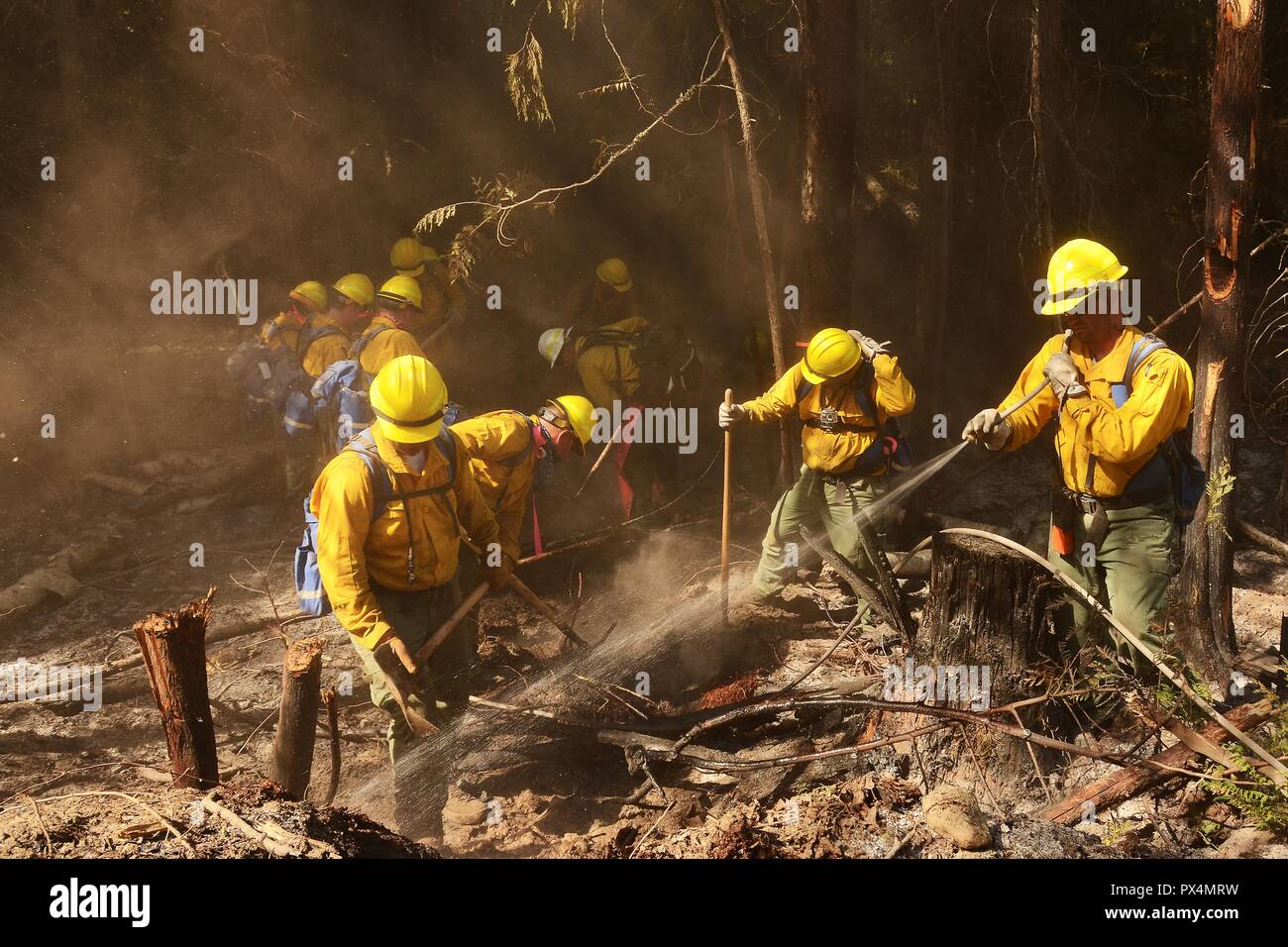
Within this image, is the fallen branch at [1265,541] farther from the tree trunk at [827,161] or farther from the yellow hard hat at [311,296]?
the yellow hard hat at [311,296]

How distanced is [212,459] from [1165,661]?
30.4ft

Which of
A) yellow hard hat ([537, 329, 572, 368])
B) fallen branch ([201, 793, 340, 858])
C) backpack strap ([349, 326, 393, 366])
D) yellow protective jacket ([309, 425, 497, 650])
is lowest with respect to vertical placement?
fallen branch ([201, 793, 340, 858])

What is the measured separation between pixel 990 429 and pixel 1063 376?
0.45 meters

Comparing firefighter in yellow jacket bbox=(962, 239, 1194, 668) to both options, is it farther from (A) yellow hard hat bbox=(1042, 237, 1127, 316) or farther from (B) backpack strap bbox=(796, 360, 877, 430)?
(B) backpack strap bbox=(796, 360, 877, 430)

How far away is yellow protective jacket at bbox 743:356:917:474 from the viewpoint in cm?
661

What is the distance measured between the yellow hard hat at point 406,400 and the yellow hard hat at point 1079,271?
3277 mm

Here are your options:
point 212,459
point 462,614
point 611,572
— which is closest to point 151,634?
point 462,614

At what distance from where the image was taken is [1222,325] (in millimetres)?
5832

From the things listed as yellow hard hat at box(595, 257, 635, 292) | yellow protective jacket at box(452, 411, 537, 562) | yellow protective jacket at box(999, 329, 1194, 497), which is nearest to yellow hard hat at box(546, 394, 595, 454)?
yellow protective jacket at box(452, 411, 537, 562)

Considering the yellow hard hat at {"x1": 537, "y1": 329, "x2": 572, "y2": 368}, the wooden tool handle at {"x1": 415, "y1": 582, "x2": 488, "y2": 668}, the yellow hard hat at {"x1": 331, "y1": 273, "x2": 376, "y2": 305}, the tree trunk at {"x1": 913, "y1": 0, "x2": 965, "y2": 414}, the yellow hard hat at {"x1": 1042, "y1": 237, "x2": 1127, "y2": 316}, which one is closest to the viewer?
the yellow hard hat at {"x1": 1042, "y1": 237, "x2": 1127, "y2": 316}

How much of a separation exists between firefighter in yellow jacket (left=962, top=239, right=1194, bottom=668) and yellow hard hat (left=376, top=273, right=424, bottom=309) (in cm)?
503

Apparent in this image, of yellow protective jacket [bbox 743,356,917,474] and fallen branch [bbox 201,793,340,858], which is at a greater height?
yellow protective jacket [bbox 743,356,917,474]

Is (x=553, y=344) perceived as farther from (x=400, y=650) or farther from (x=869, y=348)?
(x=400, y=650)

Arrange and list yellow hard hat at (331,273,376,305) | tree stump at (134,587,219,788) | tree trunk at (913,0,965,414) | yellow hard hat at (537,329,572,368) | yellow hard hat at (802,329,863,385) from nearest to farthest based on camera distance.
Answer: tree stump at (134,587,219,788), yellow hard hat at (802,329,863,385), tree trunk at (913,0,965,414), yellow hard hat at (331,273,376,305), yellow hard hat at (537,329,572,368)
